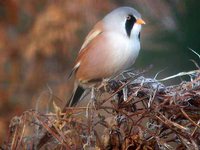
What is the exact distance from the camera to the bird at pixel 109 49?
2369mm

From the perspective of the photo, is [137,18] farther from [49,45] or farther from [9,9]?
[9,9]

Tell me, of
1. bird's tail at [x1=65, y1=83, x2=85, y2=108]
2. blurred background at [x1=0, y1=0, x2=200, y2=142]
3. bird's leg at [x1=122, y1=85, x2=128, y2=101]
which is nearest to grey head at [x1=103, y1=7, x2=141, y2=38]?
bird's tail at [x1=65, y1=83, x2=85, y2=108]

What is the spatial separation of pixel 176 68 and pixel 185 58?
11 centimetres

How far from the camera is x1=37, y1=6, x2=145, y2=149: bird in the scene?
2367 mm

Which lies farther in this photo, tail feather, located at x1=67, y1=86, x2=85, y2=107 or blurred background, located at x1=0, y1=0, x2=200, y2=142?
blurred background, located at x1=0, y1=0, x2=200, y2=142

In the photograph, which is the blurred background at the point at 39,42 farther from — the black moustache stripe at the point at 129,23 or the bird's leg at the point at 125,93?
the bird's leg at the point at 125,93

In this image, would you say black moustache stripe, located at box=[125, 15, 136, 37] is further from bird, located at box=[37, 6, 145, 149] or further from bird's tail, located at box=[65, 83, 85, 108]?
bird's tail, located at box=[65, 83, 85, 108]

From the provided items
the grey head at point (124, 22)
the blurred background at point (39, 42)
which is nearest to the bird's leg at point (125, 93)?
the grey head at point (124, 22)

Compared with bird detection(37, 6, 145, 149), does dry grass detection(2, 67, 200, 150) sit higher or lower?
lower

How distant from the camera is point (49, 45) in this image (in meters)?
A: 4.11

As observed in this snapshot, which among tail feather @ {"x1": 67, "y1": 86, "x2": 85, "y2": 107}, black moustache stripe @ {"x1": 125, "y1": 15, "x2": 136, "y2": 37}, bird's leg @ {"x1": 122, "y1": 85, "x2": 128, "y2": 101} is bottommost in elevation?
bird's leg @ {"x1": 122, "y1": 85, "x2": 128, "y2": 101}

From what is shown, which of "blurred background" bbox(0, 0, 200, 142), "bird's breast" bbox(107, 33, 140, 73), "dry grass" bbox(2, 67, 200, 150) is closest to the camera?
"dry grass" bbox(2, 67, 200, 150)

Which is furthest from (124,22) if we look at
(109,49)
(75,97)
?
(75,97)

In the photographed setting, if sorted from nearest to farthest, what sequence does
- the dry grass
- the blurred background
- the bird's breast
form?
the dry grass, the bird's breast, the blurred background
